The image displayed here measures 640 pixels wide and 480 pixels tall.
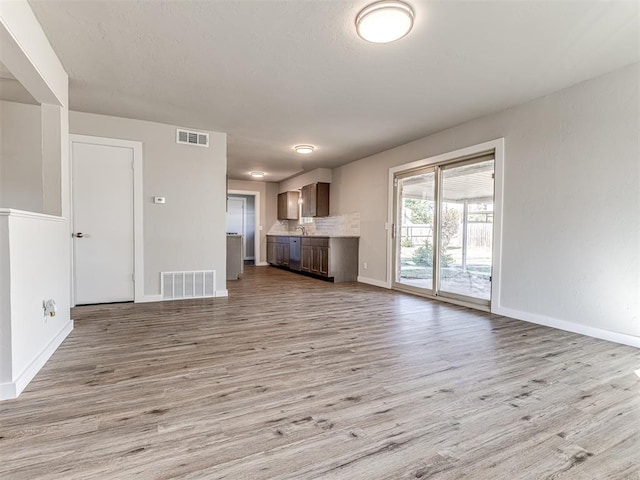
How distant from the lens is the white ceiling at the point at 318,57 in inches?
86.0

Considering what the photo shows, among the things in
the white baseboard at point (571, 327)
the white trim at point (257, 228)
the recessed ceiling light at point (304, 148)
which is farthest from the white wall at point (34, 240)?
the white trim at point (257, 228)

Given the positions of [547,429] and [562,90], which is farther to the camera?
[562,90]

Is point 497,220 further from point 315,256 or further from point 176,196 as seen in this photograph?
point 176,196

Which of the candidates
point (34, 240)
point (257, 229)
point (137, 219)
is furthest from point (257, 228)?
point (34, 240)

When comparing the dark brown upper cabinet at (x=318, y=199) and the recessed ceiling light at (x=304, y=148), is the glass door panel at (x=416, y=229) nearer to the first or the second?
the recessed ceiling light at (x=304, y=148)

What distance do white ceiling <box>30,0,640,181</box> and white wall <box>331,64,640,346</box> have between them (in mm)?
256

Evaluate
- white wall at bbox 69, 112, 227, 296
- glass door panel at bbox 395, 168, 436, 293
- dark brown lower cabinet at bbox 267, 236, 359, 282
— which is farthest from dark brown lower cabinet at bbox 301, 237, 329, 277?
white wall at bbox 69, 112, 227, 296

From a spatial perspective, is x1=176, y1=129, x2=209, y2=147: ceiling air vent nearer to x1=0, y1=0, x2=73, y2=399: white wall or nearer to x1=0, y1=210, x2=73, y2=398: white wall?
x1=0, y1=0, x2=73, y2=399: white wall

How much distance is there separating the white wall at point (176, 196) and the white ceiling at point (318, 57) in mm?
225

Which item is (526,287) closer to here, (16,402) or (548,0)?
(548,0)

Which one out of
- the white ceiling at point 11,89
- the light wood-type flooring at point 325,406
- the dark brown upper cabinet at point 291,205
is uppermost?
the white ceiling at point 11,89

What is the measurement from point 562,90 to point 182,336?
442 centimetres

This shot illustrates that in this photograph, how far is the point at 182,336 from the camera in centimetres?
296

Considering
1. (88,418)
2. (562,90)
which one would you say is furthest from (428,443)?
(562,90)
